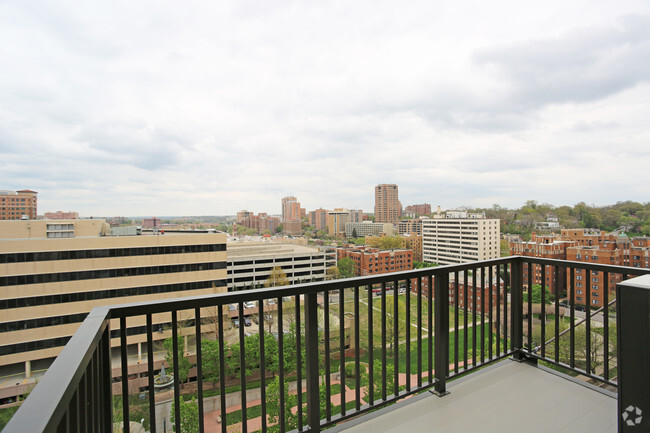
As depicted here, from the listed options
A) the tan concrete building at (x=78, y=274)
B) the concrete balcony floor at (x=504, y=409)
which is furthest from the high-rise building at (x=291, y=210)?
the concrete balcony floor at (x=504, y=409)

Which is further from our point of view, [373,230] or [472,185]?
[472,185]

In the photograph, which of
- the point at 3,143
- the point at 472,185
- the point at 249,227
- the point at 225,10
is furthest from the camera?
the point at 472,185

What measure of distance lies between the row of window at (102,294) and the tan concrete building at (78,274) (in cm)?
2

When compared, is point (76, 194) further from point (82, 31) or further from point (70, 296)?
point (82, 31)

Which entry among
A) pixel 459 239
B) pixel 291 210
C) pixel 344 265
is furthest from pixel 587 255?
pixel 291 210

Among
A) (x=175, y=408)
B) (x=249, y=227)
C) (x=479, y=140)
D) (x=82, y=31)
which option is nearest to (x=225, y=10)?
(x=82, y=31)

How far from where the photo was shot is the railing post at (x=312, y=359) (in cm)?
147

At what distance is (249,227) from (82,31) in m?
6.26

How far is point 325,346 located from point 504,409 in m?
1.15

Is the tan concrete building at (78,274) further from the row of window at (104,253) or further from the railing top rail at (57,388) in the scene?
the railing top rail at (57,388)

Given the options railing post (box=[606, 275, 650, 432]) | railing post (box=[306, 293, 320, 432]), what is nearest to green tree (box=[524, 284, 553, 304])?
railing post (box=[606, 275, 650, 432])

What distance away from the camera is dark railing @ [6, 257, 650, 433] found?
92 centimetres

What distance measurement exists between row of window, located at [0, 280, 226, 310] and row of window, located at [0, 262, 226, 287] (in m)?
0.48

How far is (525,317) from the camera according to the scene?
7.98ft
